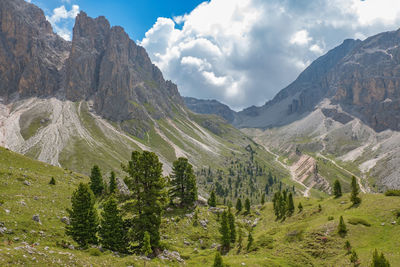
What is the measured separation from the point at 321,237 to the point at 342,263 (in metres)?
6.96

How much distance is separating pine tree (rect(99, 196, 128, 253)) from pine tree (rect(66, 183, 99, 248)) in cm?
130

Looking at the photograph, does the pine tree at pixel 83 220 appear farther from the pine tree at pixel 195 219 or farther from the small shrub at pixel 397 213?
the small shrub at pixel 397 213

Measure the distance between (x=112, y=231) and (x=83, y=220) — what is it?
13.2 ft

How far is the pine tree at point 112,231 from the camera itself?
2977 centimetres

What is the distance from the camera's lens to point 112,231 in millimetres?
29781

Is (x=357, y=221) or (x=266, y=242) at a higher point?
(x=357, y=221)

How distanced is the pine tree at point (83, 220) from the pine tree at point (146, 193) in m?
5.15

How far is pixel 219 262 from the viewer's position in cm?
2730

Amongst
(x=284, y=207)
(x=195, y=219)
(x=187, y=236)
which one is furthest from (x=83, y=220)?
(x=284, y=207)

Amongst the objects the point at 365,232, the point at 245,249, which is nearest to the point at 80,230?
the point at 245,249

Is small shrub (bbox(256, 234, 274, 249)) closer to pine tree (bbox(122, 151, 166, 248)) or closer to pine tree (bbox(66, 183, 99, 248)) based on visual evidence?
pine tree (bbox(122, 151, 166, 248))

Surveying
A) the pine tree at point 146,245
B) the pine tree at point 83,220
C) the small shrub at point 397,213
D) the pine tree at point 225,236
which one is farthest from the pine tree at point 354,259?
the pine tree at point 83,220

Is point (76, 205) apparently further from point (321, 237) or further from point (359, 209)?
point (359, 209)

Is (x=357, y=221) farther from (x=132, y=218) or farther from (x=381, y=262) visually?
(x=132, y=218)
